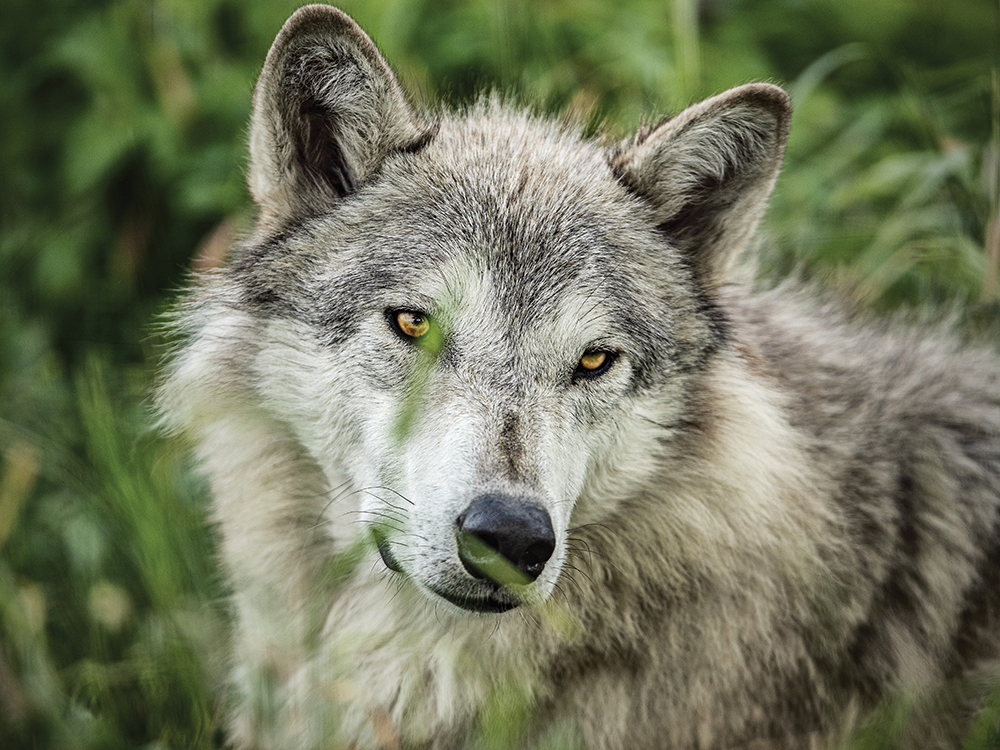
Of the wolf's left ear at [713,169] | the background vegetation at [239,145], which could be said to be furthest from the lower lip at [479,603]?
the background vegetation at [239,145]

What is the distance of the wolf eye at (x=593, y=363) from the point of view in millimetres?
2936

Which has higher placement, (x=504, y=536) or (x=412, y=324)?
(x=412, y=324)

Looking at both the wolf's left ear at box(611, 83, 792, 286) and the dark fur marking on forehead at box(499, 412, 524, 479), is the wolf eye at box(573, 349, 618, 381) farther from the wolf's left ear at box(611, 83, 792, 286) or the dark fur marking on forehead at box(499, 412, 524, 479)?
the wolf's left ear at box(611, 83, 792, 286)

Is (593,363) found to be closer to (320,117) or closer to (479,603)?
(479,603)

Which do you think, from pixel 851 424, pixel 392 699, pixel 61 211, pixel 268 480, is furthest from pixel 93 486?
pixel 851 424

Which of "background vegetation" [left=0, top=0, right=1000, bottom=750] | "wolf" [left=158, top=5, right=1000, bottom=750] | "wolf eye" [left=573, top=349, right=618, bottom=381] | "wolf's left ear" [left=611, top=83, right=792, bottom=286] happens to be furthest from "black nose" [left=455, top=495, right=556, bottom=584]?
"background vegetation" [left=0, top=0, right=1000, bottom=750]

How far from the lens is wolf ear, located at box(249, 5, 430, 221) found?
2979 mm

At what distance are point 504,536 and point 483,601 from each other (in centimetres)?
28

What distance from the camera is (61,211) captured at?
5383mm

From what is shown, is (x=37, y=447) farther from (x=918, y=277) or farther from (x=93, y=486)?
(x=918, y=277)

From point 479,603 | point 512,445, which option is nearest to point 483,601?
point 479,603

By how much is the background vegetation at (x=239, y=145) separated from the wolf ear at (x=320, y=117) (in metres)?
0.72

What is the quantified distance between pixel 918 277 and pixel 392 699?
3296 mm

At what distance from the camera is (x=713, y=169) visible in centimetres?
317
